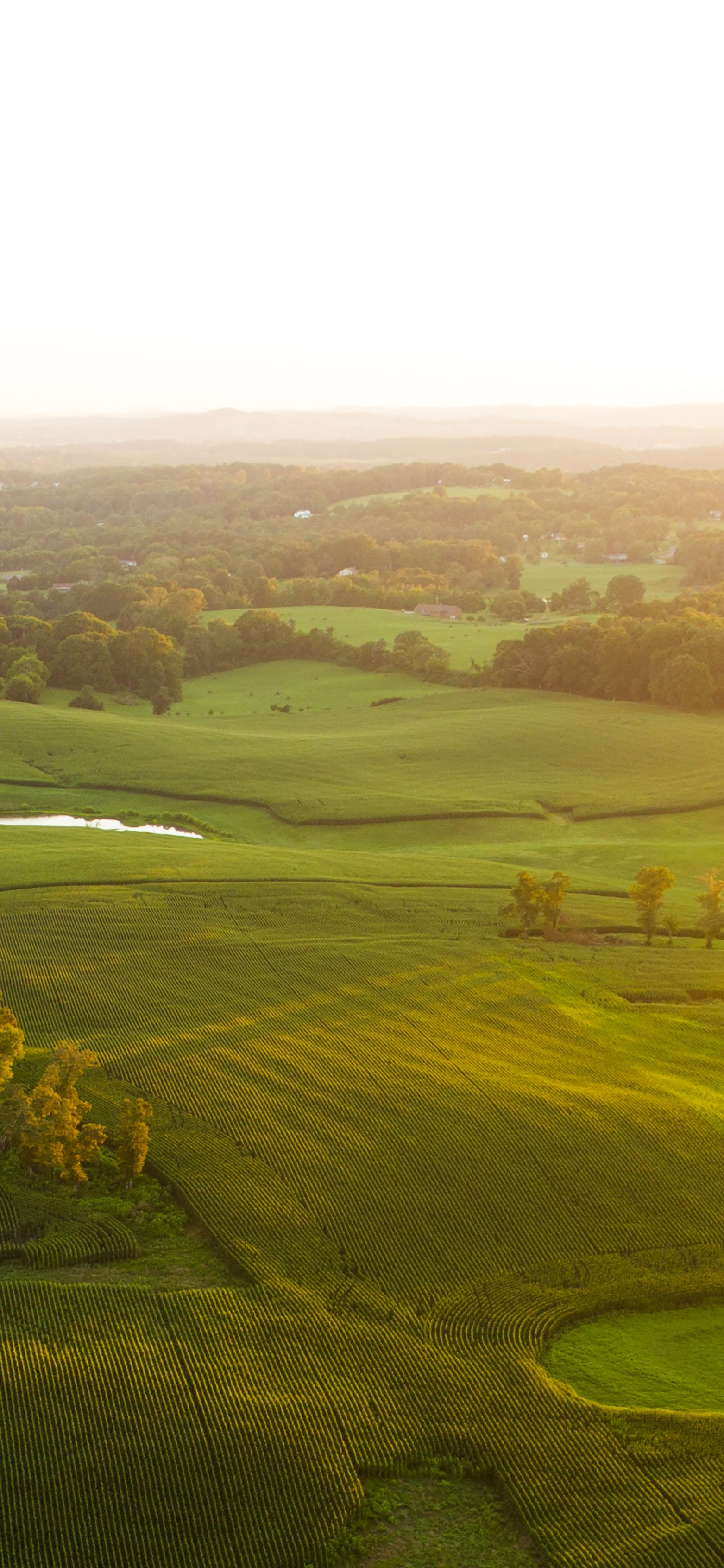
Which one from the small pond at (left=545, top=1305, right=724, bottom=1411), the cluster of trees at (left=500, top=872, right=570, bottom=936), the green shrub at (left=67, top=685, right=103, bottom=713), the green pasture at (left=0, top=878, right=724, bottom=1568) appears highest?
the green shrub at (left=67, top=685, right=103, bottom=713)

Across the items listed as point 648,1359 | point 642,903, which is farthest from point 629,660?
point 648,1359

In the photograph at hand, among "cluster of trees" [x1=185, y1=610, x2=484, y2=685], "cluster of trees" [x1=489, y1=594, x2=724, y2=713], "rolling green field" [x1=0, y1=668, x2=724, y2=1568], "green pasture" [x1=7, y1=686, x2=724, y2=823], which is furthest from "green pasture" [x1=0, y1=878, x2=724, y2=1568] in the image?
"cluster of trees" [x1=185, y1=610, x2=484, y2=685]

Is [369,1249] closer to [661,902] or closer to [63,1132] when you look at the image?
[63,1132]

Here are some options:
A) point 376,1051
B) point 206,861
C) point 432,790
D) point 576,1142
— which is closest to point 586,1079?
point 576,1142

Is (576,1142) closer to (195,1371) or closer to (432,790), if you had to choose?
(195,1371)

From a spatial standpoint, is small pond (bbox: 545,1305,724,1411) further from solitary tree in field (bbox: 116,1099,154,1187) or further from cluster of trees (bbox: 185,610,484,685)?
cluster of trees (bbox: 185,610,484,685)

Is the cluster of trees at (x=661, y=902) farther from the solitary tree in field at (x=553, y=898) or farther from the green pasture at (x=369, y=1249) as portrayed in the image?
the solitary tree in field at (x=553, y=898)
